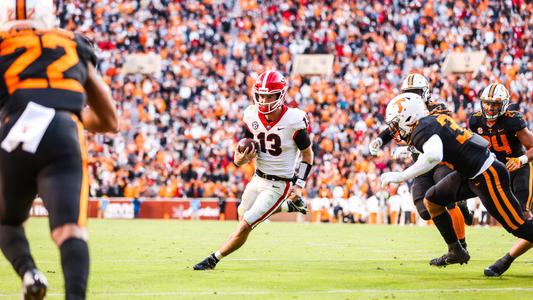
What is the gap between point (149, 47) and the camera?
3139cm

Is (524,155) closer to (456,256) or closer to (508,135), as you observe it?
(508,135)

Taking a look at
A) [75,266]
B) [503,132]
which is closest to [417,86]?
[503,132]

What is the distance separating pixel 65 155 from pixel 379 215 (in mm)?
19861

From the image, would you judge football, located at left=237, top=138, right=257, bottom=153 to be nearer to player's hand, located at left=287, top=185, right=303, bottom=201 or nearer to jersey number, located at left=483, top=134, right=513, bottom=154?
player's hand, located at left=287, top=185, right=303, bottom=201

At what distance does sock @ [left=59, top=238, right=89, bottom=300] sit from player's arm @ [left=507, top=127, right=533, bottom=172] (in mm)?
6334

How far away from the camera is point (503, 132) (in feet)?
32.6

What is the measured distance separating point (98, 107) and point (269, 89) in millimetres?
4093

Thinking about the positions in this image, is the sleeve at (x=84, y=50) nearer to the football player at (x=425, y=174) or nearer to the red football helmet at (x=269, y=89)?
the red football helmet at (x=269, y=89)

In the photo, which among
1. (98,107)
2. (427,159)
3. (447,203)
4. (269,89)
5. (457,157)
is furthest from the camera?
(447,203)

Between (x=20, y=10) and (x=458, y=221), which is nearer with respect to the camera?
(x=20, y=10)

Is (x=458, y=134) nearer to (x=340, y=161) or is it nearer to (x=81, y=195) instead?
(x=81, y=195)

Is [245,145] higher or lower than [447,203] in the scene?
higher

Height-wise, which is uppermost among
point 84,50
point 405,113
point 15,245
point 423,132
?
point 84,50

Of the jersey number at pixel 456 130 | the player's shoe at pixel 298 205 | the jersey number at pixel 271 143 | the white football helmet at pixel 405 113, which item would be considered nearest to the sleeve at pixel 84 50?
the white football helmet at pixel 405 113
